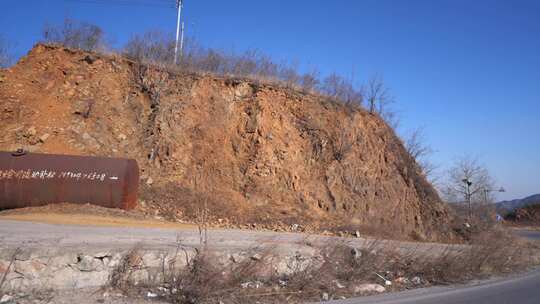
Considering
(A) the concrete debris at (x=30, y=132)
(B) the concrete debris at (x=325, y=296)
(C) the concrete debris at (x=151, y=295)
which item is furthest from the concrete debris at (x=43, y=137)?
(B) the concrete debris at (x=325, y=296)

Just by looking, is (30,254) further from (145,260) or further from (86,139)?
(86,139)

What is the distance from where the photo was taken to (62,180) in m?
15.9

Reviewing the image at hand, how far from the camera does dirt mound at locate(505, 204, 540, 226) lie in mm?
62434

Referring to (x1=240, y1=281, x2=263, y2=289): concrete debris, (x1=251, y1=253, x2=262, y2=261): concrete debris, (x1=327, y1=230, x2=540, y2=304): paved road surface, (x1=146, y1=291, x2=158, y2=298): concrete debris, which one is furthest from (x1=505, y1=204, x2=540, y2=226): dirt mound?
(x1=146, y1=291, x2=158, y2=298): concrete debris

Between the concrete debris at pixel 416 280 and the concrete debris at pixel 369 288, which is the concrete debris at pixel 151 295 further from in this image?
the concrete debris at pixel 416 280

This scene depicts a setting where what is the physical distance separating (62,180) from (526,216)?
66887 millimetres

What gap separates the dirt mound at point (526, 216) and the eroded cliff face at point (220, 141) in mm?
46688

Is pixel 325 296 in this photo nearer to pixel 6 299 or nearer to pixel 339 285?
pixel 339 285

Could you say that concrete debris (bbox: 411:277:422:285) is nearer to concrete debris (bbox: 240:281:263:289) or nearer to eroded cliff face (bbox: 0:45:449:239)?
concrete debris (bbox: 240:281:263:289)

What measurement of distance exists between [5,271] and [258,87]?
739 inches

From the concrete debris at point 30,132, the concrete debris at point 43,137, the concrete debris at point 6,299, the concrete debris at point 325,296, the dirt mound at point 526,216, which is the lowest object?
the concrete debris at point 325,296

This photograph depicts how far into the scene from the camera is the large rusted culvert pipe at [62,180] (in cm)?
1564

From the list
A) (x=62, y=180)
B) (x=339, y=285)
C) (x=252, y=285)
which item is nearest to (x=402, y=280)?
(x=339, y=285)

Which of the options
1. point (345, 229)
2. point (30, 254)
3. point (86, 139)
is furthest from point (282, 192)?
point (30, 254)
